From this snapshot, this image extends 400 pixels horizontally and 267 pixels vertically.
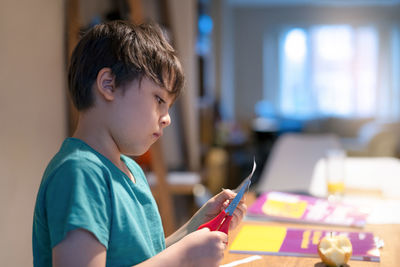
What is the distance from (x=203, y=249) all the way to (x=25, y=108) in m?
0.82

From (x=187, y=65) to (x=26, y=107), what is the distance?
5.65ft

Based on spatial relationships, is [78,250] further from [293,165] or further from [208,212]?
[293,165]

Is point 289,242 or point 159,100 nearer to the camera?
point 159,100

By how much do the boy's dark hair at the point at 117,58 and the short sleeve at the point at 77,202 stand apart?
0.13m

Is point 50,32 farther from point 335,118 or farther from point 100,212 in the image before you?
point 335,118

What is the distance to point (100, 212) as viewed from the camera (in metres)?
0.62

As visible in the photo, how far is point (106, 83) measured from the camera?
686mm

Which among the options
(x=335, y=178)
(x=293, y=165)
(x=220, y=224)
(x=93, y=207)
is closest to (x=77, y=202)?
(x=93, y=207)

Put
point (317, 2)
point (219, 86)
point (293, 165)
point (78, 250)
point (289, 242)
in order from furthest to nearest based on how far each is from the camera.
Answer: point (317, 2) < point (219, 86) < point (293, 165) < point (289, 242) < point (78, 250)

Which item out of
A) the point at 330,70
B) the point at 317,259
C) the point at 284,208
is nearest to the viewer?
the point at 317,259

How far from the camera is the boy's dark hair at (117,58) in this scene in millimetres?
687

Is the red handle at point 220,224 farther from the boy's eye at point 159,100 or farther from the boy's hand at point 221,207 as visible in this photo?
the boy's eye at point 159,100

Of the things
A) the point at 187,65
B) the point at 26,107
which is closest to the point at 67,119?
the point at 26,107

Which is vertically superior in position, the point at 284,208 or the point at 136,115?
the point at 136,115
